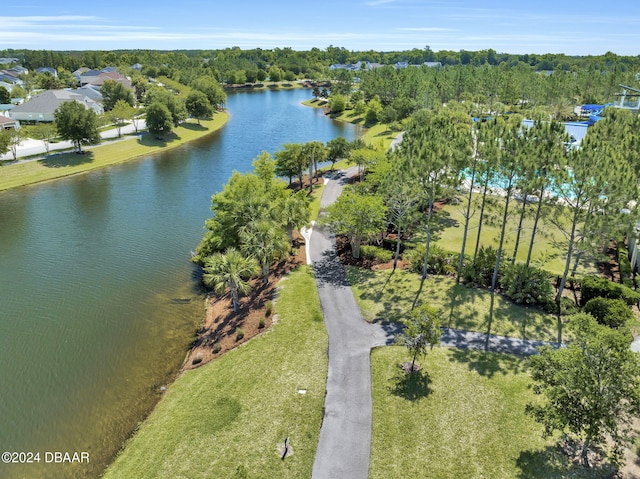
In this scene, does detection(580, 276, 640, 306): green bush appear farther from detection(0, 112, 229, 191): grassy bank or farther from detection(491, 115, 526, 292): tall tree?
detection(0, 112, 229, 191): grassy bank

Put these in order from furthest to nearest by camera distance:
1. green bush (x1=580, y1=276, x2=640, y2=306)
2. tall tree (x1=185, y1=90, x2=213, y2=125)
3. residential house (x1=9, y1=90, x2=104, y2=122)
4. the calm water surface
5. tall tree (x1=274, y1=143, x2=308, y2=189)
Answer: tall tree (x1=185, y1=90, x2=213, y2=125) → residential house (x1=9, y1=90, x2=104, y2=122) → tall tree (x1=274, y1=143, x2=308, y2=189) → green bush (x1=580, y1=276, x2=640, y2=306) → the calm water surface

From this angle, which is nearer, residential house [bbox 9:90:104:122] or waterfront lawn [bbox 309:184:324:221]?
waterfront lawn [bbox 309:184:324:221]

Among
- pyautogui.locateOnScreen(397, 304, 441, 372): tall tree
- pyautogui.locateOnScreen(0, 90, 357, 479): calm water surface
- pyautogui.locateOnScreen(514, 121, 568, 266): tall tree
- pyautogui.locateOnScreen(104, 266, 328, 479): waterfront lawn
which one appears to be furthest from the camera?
pyautogui.locateOnScreen(514, 121, 568, 266): tall tree

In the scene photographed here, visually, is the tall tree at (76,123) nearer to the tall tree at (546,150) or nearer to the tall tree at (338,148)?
the tall tree at (338,148)

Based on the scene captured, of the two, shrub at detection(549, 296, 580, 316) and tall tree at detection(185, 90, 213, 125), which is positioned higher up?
tall tree at detection(185, 90, 213, 125)

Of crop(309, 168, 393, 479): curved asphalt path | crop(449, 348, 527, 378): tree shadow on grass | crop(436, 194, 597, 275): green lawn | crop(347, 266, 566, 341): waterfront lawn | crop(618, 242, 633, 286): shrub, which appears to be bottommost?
crop(309, 168, 393, 479): curved asphalt path

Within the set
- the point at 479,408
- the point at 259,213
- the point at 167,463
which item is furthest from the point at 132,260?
the point at 479,408

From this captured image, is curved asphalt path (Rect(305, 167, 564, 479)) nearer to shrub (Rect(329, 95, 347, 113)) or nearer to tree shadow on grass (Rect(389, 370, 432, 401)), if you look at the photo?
tree shadow on grass (Rect(389, 370, 432, 401))

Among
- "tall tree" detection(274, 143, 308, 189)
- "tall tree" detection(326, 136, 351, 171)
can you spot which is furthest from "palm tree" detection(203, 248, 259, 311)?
"tall tree" detection(326, 136, 351, 171)
